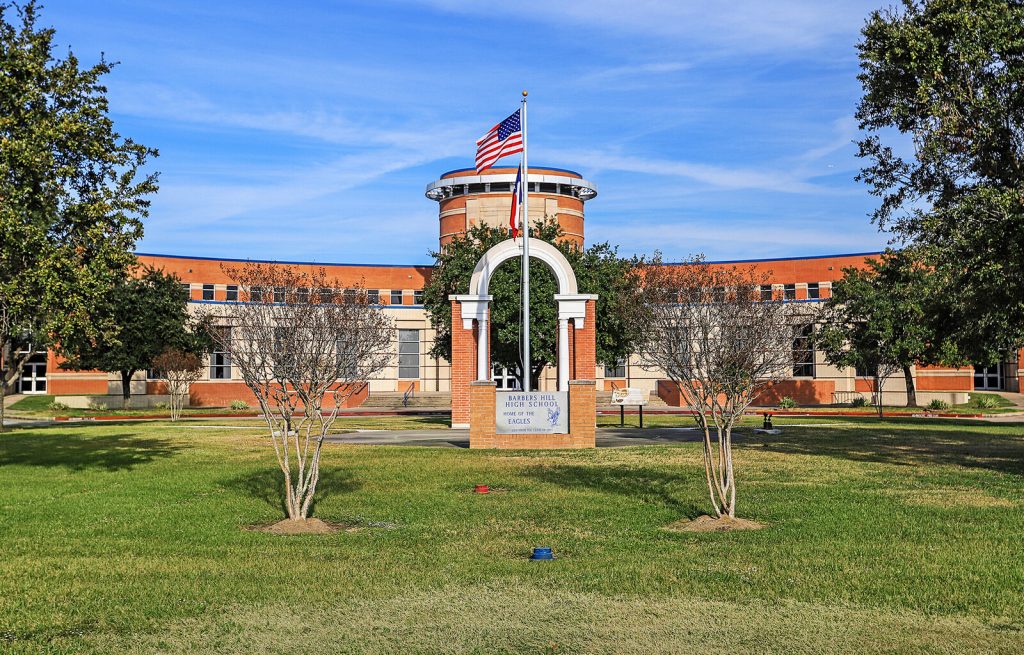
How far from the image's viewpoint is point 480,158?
2784 cm

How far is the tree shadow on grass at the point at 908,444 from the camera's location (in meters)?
20.5

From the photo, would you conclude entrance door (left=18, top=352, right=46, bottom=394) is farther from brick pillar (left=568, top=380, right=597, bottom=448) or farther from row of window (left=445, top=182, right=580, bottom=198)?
brick pillar (left=568, top=380, right=597, bottom=448)

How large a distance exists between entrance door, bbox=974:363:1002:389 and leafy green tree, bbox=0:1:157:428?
61.3m

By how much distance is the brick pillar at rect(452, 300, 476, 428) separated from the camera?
104 feet

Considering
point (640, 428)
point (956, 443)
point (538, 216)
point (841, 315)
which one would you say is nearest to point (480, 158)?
point (640, 428)

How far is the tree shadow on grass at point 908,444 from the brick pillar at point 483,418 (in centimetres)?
649

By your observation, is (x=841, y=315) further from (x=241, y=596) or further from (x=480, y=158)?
(x=241, y=596)

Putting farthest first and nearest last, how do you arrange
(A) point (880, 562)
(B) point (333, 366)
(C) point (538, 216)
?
(C) point (538, 216) < (B) point (333, 366) < (A) point (880, 562)

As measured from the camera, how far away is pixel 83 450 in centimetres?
2452

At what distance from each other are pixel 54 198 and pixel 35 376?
174 feet

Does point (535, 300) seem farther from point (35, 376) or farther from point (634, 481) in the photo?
point (35, 376)

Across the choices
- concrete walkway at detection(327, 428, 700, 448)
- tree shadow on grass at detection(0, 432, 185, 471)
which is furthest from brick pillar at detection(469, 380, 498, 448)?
tree shadow on grass at detection(0, 432, 185, 471)

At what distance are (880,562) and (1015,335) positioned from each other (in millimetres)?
26755

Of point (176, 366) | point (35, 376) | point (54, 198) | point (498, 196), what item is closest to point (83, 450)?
point (54, 198)
